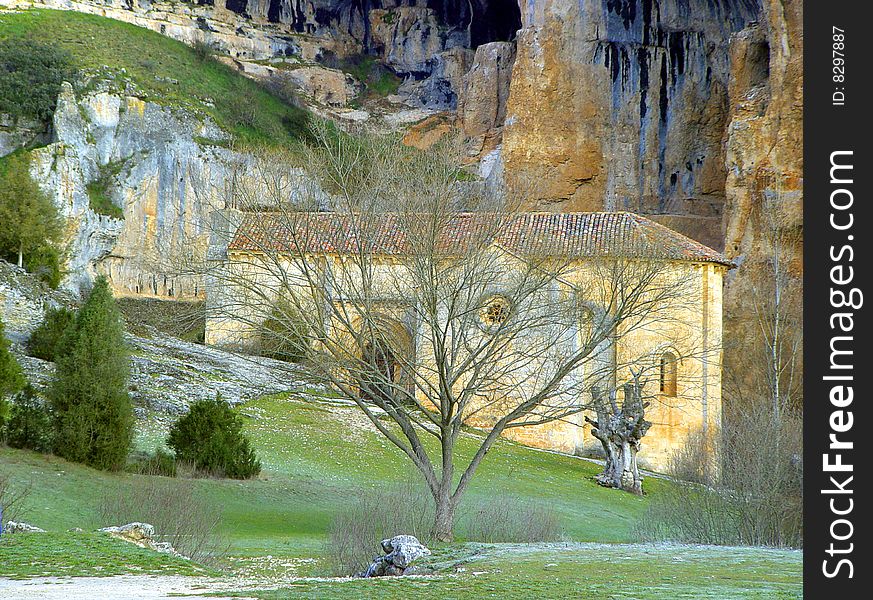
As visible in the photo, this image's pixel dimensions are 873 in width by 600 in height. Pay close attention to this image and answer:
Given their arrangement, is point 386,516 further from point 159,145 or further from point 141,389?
point 159,145

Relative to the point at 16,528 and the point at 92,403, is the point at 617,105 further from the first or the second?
the point at 16,528

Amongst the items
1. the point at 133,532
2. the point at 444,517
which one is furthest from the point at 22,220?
the point at 133,532

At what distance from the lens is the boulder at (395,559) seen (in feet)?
37.1

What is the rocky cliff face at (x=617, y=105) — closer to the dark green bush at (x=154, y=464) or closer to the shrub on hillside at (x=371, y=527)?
the dark green bush at (x=154, y=464)

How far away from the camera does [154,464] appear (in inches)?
805

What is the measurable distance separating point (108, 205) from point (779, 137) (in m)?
32.7

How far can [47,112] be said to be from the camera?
168 feet

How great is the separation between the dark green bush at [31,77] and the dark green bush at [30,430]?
34574 millimetres

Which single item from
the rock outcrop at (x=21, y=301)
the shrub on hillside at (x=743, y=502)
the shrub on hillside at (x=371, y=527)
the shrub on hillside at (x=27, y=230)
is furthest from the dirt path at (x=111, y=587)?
the shrub on hillside at (x=27, y=230)

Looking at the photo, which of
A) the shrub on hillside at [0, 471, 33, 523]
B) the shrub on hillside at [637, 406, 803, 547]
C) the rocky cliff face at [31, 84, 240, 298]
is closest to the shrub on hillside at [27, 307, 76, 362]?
the shrub on hillside at [0, 471, 33, 523]

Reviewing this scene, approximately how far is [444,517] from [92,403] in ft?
27.6

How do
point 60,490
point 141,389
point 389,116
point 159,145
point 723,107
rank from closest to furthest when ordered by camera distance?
point 60,490 < point 141,389 < point 723,107 < point 159,145 < point 389,116
